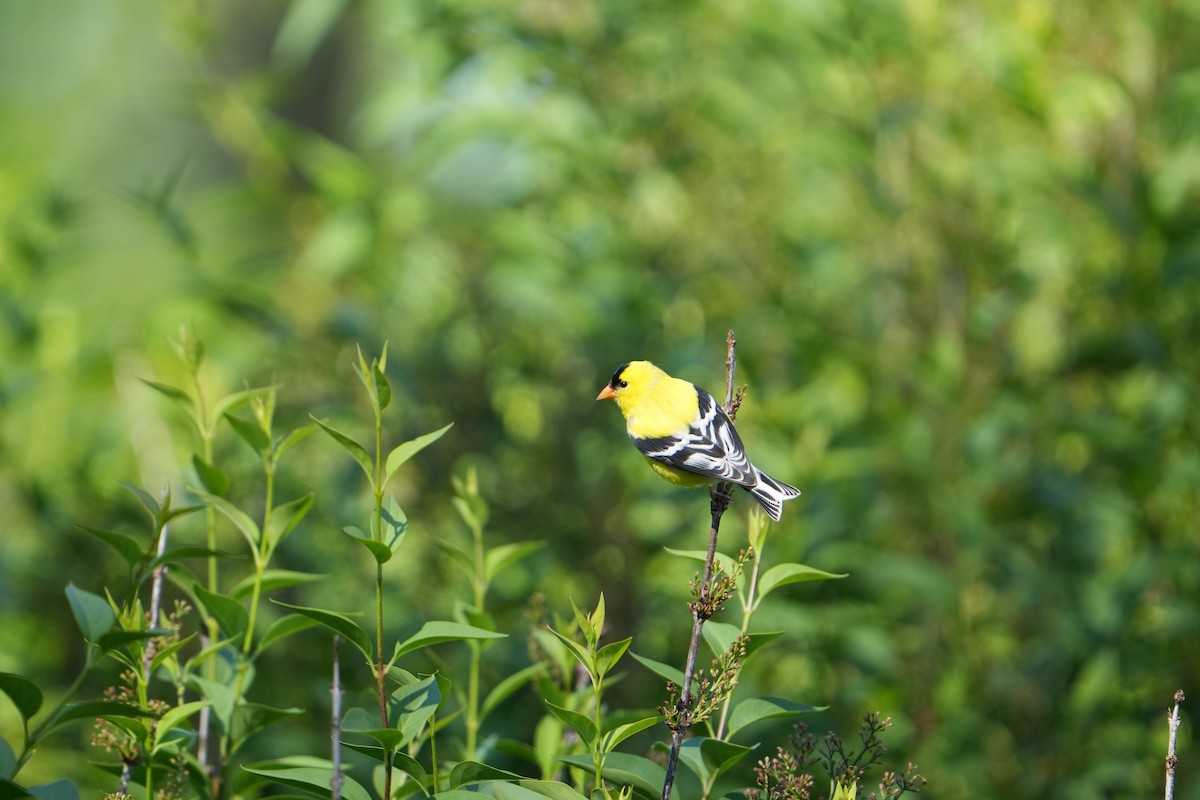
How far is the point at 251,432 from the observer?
3.16ft

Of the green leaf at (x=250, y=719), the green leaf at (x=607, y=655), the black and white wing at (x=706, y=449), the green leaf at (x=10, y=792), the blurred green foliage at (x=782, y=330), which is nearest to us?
the green leaf at (x=10, y=792)

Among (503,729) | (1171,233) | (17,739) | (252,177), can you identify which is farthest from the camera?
(252,177)

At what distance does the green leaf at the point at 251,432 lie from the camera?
3.12 feet

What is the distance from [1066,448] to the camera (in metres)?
2.78

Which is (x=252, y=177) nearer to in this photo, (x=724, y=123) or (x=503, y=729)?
(x=724, y=123)

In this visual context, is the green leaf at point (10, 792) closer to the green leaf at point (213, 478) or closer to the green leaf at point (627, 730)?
the green leaf at point (213, 478)

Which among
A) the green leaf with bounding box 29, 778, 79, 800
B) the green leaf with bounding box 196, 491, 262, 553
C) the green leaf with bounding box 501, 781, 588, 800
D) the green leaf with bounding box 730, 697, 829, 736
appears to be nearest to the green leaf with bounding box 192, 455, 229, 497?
the green leaf with bounding box 196, 491, 262, 553

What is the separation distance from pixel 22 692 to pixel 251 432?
0.26 metres

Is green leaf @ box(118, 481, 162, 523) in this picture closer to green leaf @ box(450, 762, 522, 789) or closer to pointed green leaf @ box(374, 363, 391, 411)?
pointed green leaf @ box(374, 363, 391, 411)

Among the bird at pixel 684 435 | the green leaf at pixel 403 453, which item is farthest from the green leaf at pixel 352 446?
the bird at pixel 684 435

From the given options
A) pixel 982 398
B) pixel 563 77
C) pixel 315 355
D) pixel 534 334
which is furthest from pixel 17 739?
pixel 982 398

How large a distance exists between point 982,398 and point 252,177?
1756 mm

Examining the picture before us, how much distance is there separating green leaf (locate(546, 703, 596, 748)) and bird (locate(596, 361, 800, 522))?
61cm

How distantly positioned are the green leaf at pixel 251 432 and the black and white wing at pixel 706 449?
68cm
